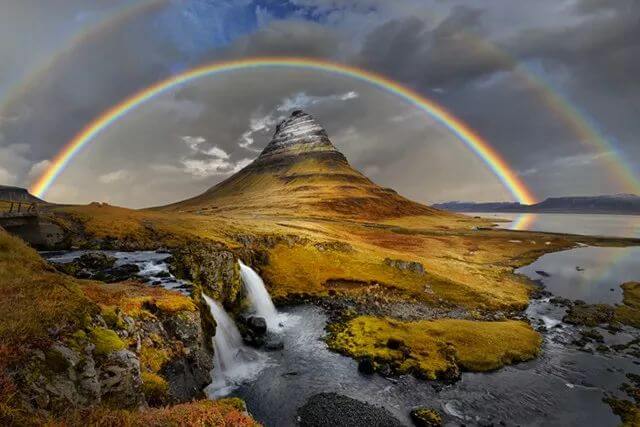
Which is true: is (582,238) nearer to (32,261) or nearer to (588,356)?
(588,356)

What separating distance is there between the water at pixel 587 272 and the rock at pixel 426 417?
5251cm

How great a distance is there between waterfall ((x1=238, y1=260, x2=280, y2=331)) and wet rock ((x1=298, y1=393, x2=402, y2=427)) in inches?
689

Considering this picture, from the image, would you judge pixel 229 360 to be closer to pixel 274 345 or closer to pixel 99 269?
pixel 274 345

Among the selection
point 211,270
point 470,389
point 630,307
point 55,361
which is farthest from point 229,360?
point 630,307

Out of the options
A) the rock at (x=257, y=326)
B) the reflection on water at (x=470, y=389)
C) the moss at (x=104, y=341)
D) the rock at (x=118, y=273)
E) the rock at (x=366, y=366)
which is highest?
the rock at (x=118, y=273)

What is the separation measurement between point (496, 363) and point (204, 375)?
28.4 meters

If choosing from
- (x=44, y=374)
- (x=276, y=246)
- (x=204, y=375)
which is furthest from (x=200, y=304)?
(x=276, y=246)

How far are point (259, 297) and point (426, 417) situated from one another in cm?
2993

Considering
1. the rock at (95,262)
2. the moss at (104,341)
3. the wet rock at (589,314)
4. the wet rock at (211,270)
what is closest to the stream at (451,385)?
the rock at (95,262)

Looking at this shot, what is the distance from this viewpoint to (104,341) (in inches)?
575

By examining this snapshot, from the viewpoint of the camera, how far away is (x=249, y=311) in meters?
47.3

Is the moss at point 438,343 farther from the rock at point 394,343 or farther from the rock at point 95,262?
the rock at point 95,262

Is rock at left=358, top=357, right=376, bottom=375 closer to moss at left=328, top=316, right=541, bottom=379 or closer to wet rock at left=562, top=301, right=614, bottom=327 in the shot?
moss at left=328, top=316, right=541, bottom=379

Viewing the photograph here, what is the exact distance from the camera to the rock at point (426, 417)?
25969mm
